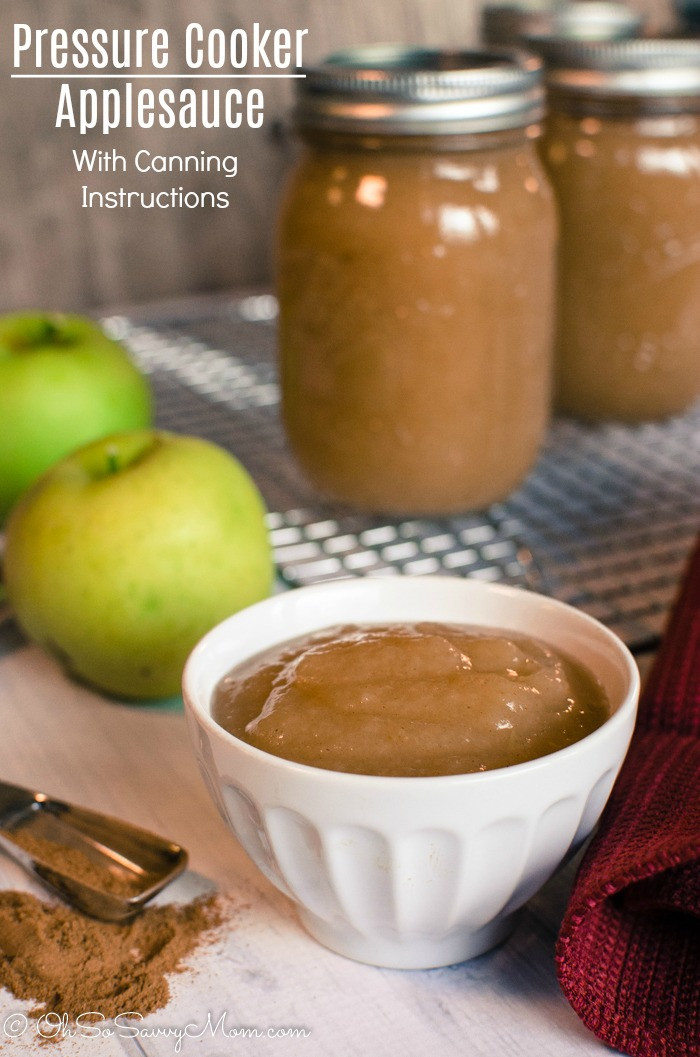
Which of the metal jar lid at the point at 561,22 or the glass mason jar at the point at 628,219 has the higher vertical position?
the metal jar lid at the point at 561,22

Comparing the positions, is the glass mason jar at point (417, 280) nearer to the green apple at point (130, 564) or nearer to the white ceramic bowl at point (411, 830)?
the green apple at point (130, 564)

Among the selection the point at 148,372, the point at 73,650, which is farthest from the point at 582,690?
the point at 148,372

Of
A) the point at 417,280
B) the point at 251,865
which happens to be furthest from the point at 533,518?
the point at 251,865

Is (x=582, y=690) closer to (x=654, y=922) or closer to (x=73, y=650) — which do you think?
(x=654, y=922)

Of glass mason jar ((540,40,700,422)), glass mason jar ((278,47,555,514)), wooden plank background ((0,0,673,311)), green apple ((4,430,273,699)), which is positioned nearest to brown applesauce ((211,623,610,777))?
green apple ((4,430,273,699))

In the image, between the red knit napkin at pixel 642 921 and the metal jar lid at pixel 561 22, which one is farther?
the metal jar lid at pixel 561 22

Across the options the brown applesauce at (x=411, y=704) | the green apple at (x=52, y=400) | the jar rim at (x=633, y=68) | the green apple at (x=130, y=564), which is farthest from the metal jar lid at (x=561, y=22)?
the brown applesauce at (x=411, y=704)
